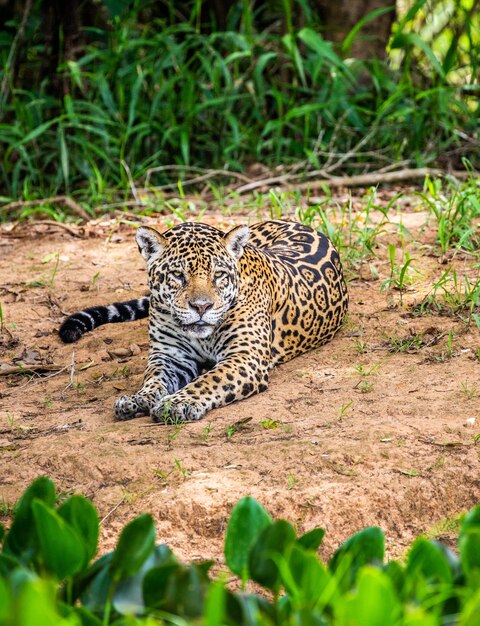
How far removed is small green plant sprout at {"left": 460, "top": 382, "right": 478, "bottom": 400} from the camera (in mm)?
5738

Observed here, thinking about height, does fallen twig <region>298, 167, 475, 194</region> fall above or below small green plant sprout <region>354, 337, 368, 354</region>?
above

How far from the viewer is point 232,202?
9961 mm

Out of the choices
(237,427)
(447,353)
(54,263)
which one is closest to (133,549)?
(237,427)

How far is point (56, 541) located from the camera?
266 cm

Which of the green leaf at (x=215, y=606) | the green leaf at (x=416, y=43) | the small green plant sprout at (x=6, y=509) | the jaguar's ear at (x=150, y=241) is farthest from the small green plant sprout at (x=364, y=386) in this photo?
the green leaf at (x=416, y=43)

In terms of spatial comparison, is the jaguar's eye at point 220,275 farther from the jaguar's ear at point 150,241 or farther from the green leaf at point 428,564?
the green leaf at point 428,564

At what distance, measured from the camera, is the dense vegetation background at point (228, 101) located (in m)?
10.4

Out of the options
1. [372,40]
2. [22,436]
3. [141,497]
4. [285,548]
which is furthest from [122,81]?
[285,548]

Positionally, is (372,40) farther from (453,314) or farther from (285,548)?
(285,548)

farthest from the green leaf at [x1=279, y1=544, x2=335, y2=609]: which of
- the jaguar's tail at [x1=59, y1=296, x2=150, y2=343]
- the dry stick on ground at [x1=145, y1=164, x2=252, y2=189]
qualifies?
the dry stick on ground at [x1=145, y1=164, x2=252, y2=189]

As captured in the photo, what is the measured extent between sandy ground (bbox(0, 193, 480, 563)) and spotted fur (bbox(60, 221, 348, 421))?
0.13 m

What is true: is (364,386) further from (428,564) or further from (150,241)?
(428,564)

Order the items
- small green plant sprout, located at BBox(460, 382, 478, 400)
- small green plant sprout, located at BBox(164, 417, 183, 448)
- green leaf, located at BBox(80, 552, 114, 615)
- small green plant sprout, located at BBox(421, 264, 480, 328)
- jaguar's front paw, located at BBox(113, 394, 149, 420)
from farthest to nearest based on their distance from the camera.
→ small green plant sprout, located at BBox(421, 264, 480, 328)
jaguar's front paw, located at BBox(113, 394, 149, 420)
small green plant sprout, located at BBox(460, 382, 478, 400)
small green plant sprout, located at BBox(164, 417, 183, 448)
green leaf, located at BBox(80, 552, 114, 615)

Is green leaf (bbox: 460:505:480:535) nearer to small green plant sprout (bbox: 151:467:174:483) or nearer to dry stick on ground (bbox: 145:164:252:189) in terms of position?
small green plant sprout (bbox: 151:467:174:483)
